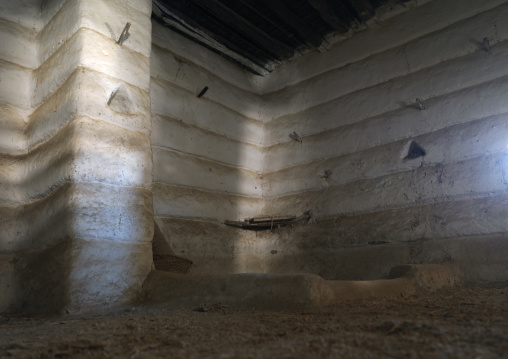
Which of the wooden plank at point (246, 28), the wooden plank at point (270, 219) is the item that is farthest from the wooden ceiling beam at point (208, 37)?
the wooden plank at point (270, 219)

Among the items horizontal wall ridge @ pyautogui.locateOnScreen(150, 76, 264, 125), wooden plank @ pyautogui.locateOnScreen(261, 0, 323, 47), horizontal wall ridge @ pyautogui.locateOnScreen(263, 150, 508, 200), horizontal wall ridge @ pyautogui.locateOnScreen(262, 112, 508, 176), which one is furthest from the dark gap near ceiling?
horizontal wall ridge @ pyautogui.locateOnScreen(263, 150, 508, 200)

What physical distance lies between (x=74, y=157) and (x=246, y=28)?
11.4ft

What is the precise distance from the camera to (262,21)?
18.5 feet

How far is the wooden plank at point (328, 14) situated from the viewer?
5.04m

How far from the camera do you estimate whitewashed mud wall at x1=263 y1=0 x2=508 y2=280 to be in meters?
4.07

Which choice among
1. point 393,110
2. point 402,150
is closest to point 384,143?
point 402,150

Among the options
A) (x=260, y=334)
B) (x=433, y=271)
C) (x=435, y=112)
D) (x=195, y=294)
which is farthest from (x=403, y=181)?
(x=260, y=334)

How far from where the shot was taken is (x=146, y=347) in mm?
1546

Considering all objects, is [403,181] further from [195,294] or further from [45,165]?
[45,165]

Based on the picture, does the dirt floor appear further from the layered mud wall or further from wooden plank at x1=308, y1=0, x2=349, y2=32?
wooden plank at x1=308, y1=0, x2=349, y2=32

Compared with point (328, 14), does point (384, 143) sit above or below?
below

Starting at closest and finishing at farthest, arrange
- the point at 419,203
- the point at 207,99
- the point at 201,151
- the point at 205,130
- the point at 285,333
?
the point at 285,333
the point at 419,203
the point at 201,151
the point at 205,130
the point at 207,99

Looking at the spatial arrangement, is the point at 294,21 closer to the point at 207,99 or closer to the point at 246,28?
the point at 246,28

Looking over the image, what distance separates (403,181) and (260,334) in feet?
11.6
